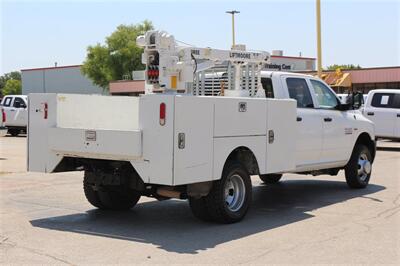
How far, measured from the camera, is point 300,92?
33.2 feet

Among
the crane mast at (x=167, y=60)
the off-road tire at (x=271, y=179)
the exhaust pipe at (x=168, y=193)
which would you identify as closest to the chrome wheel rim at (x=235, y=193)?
the exhaust pipe at (x=168, y=193)

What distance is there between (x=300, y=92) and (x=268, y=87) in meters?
0.61

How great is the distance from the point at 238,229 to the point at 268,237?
53 centimetres

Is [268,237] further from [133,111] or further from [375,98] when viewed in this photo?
[375,98]

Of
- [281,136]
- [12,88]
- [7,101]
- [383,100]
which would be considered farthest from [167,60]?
[12,88]

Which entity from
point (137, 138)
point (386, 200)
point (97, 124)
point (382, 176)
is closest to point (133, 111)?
point (97, 124)

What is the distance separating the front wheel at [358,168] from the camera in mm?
11328

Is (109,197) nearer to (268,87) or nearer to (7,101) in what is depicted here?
(268,87)

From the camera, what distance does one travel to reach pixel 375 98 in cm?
2194

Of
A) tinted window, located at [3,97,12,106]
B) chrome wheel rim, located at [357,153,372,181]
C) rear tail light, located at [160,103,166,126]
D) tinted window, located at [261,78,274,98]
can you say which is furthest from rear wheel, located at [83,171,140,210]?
tinted window, located at [3,97,12,106]

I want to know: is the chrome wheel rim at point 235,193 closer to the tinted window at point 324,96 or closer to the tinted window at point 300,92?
the tinted window at point 300,92

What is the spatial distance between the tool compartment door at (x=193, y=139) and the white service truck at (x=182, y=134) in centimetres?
1

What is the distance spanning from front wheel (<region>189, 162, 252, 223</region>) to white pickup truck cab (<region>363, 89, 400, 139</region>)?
47.4ft

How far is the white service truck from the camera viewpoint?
7160mm
